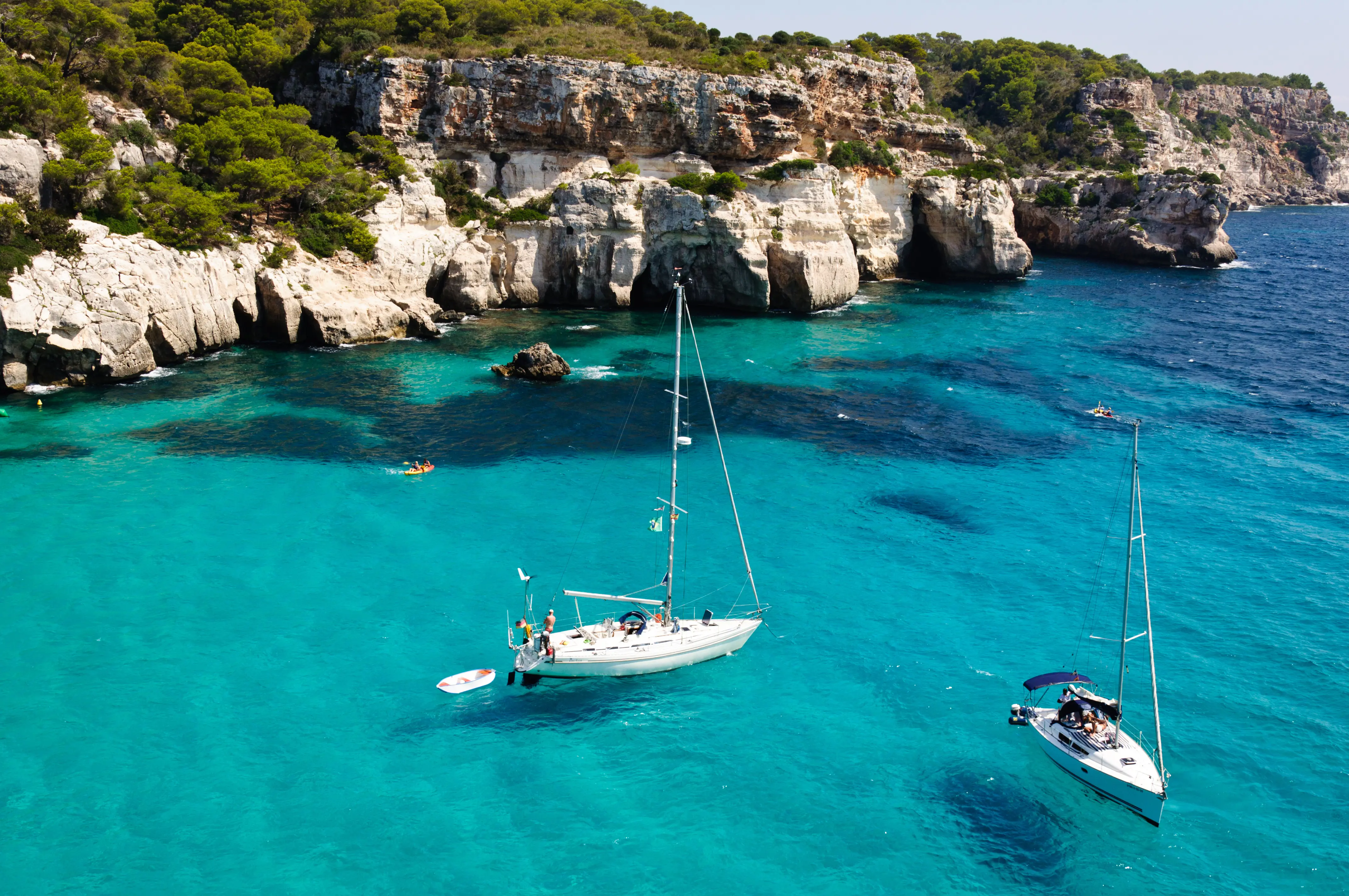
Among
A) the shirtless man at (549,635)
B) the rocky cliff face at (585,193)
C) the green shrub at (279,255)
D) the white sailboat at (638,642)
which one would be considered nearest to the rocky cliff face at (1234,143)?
the rocky cliff face at (585,193)

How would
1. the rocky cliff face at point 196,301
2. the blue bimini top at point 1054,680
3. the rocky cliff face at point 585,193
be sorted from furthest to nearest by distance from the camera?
the rocky cliff face at point 585,193, the rocky cliff face at point 196,301, the blue bimini top at point 1054,680

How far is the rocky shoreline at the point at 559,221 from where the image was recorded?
49344 mm

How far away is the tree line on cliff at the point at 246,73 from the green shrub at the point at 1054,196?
829 inches

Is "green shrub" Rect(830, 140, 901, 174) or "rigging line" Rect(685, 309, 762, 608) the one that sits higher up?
"green shrub" Rect(830, 140, 901, 174)

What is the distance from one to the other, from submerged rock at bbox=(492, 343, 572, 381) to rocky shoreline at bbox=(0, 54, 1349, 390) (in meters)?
11.4

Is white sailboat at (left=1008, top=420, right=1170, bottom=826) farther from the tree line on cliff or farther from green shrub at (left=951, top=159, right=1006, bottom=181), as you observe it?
green shrub at (left=951, top=159, right=1006, bottom=181)

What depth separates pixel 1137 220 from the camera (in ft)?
339

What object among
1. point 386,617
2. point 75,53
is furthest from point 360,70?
point 386,617

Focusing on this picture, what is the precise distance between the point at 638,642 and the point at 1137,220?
100309 millimetres

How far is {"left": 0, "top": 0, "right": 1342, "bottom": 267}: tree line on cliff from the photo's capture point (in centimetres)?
5247

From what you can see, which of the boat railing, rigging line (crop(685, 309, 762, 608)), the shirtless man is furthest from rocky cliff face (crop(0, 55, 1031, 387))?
the boat railing

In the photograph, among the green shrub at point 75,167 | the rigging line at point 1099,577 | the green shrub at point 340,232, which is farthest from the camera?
the green shrub at point 340,232

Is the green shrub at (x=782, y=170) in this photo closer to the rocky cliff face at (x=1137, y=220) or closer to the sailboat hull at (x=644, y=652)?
the rocky cliff face at (x=1137, y=220)

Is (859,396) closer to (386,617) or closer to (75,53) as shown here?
(386,617)
